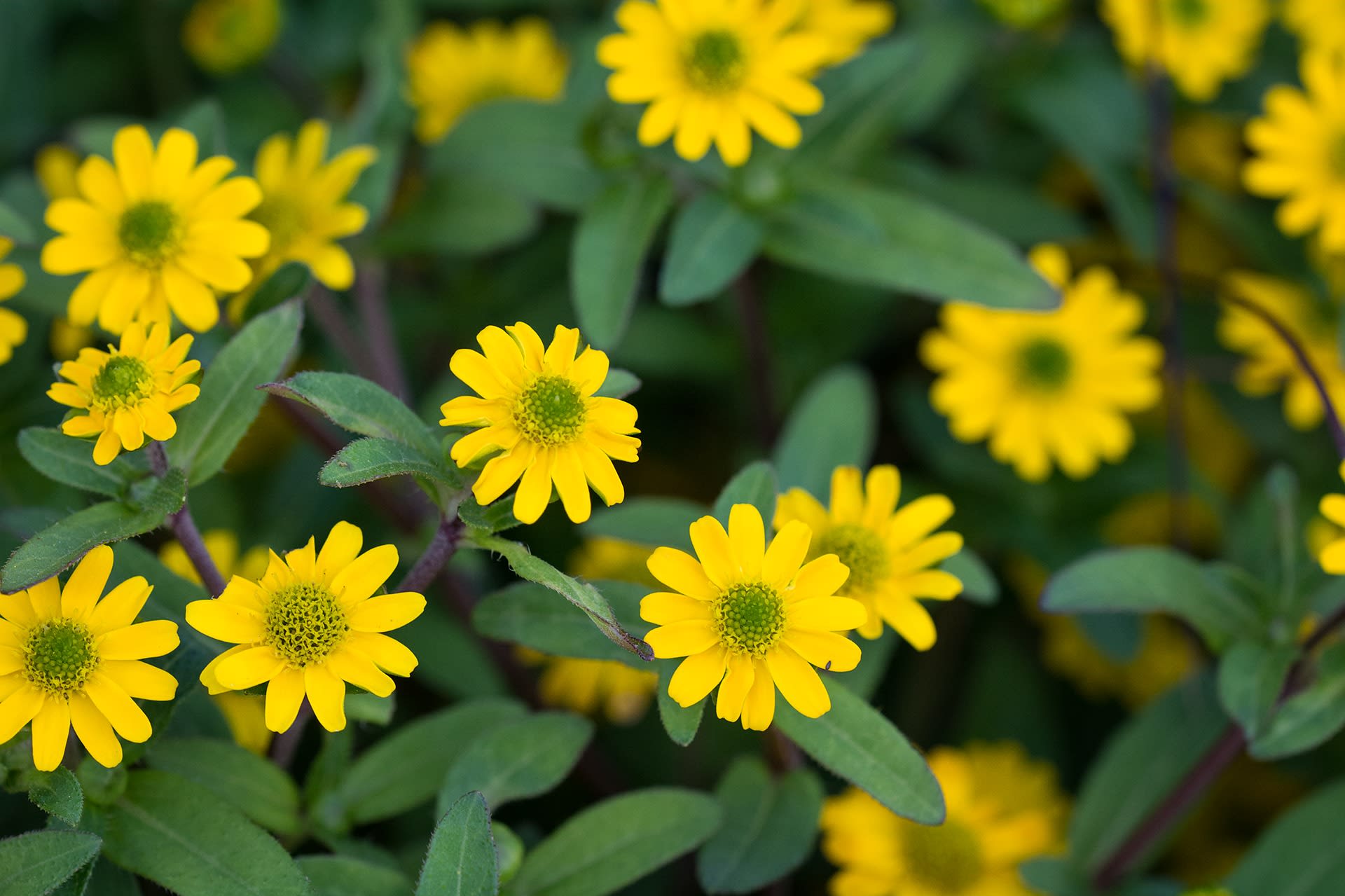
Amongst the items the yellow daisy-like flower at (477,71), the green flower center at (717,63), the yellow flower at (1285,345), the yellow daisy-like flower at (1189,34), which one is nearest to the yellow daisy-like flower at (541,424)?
the green flower center at (717,63)

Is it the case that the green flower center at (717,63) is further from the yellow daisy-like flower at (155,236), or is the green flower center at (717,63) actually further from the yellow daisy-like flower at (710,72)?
the yellow daisy-like flower at (155,236)

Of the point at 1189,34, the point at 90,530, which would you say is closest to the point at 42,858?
the point at 90,530

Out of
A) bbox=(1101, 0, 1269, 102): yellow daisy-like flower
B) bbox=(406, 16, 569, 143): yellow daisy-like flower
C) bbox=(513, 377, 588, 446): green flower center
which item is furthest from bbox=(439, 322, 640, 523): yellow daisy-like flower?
bbox=(1101, 0, 1269, 102): yellow daisy-like flower

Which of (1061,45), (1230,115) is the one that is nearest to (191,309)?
(1061,45)

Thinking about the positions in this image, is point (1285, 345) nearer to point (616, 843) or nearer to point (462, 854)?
point (616, 843)

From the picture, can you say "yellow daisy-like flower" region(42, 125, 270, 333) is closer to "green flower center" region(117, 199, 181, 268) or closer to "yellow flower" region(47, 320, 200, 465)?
"green flower center" region(117, 199, 181, 268)
